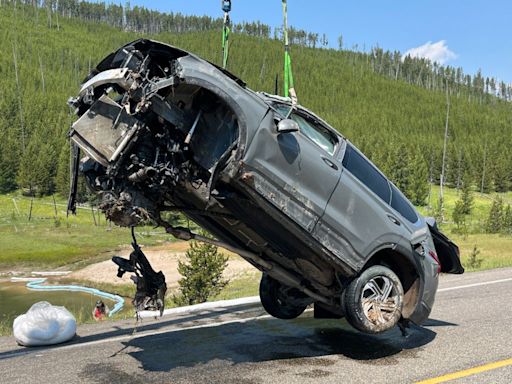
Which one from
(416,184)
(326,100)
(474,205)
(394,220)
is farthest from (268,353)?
(326,100)

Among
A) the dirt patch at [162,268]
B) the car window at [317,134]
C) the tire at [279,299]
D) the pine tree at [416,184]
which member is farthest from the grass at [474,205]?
the car window at [317,134]

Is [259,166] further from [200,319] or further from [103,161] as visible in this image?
[200,319]

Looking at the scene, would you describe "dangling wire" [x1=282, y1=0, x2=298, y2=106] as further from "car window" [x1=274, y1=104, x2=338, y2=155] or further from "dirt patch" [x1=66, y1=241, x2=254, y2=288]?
"dirt patch" [x1=66, y1=241, x2=254, y2=288]

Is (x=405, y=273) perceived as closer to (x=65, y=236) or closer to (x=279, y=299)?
(x=279, y=299)

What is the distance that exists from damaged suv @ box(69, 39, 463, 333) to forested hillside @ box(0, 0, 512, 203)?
254ft

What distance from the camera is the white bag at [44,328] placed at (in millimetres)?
6129

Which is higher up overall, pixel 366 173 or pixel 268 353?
pixel 366 173

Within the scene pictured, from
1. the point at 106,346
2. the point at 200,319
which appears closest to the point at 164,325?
the point at 200,319

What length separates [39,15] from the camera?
640ft

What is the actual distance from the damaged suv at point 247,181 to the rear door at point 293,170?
1cm

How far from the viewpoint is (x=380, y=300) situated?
554cm

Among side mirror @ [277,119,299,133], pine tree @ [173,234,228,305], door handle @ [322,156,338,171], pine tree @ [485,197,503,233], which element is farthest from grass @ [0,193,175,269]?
side mirror @ [277,119,299,133]

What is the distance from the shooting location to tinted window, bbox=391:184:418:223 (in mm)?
6027

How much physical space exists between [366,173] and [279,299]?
7.31ft
